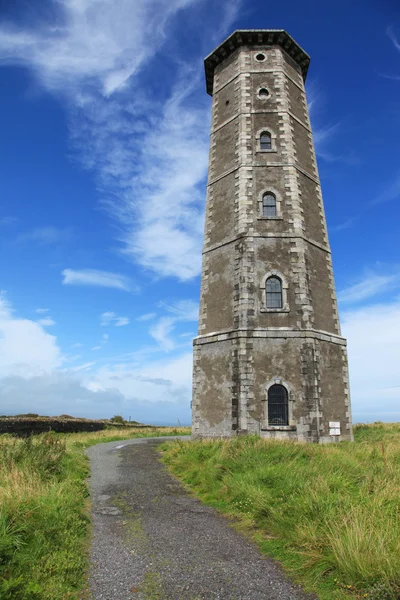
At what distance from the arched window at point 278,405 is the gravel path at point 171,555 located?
7141 millimetres

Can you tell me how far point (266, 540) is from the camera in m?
5.83

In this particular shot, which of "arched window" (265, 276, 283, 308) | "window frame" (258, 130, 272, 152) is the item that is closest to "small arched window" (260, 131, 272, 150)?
"window frame" (258, 130, 272, 152)

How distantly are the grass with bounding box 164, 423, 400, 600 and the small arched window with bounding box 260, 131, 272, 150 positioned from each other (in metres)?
14.6

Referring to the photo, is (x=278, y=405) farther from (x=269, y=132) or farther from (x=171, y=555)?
(x=269, y=132)

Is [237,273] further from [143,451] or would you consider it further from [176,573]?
[176,573]

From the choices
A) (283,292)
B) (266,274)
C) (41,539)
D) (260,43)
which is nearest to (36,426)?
(266,274)

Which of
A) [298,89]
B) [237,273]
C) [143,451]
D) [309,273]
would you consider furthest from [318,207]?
[143,451]

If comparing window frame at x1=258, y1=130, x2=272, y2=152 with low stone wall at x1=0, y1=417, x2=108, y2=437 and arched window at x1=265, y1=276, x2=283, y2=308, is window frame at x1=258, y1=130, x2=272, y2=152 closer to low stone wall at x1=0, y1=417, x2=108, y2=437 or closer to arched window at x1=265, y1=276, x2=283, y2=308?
arched window at x1=265, y1=276, x2=283, y2=308

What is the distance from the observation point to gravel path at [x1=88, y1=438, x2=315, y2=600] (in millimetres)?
4426

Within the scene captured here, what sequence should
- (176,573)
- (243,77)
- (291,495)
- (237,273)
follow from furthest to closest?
(243,77), (237,273), (291,495), (176,573)

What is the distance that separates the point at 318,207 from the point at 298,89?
25.7 ft

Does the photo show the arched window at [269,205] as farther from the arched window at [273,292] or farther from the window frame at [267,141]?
the arched window at [273,292]

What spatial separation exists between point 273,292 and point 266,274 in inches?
33.3

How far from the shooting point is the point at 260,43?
2159 centimetres
